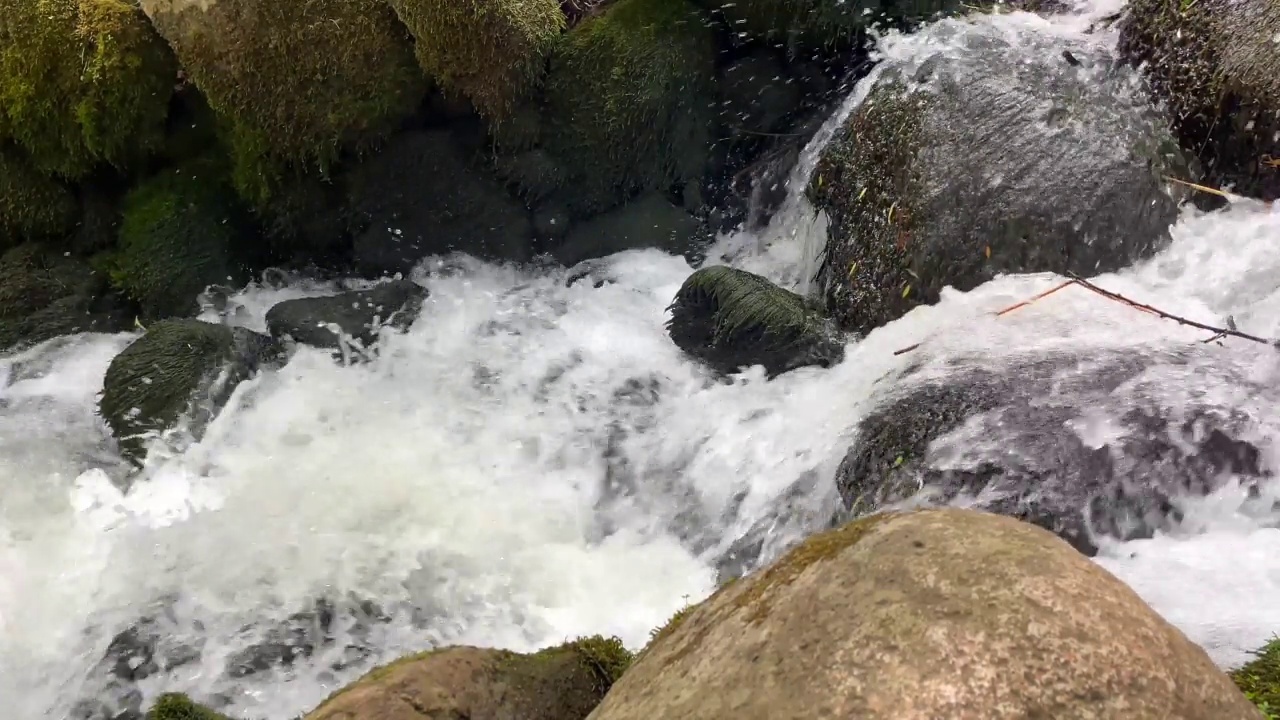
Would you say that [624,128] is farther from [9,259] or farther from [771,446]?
[9,259]

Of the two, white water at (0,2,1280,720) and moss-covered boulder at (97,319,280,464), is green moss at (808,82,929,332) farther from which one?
moss-covered boulder at (97,319,280,464)

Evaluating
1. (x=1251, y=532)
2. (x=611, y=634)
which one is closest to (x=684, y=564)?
(x=611, y=634)

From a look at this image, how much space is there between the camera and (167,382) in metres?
4.54

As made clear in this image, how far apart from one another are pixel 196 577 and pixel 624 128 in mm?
3750

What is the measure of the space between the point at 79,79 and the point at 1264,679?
6.48 meters

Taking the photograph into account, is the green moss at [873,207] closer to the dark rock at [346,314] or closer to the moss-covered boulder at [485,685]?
the moss-covered boulder at [485,685]

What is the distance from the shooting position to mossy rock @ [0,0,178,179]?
16.4ft

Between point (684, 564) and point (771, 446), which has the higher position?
point (771, 446)

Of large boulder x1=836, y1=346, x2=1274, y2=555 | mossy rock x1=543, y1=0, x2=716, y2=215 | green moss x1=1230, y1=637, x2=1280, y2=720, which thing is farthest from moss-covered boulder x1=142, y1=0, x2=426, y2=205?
green moss x1=1230, y1=637, x2=1280, y2=720

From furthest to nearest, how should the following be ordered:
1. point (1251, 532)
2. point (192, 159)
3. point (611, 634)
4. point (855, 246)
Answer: point (192, 159) → point (855, 246) → point (611, 634) → point (1251, 532)

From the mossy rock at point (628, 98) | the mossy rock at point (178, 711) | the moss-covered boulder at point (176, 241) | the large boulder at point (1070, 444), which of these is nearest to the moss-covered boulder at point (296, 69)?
the moss-covered boulder at point (176, 241)

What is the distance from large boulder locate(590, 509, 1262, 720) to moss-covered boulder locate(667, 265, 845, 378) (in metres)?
2.83

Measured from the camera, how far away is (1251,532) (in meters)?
2.93

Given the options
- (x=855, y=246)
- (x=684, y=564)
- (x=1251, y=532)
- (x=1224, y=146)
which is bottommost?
(x=684, y=564)
